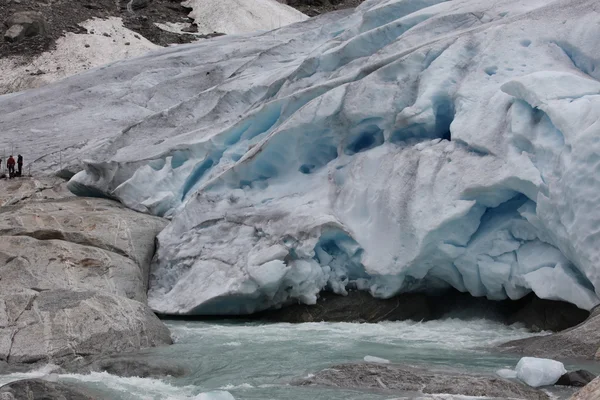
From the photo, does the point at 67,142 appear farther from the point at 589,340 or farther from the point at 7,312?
the point at 589,340

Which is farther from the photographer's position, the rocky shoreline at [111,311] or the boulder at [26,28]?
the boulder at [26,28]

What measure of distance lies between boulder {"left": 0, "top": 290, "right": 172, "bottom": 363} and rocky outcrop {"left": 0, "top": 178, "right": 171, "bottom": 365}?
0.01 metres

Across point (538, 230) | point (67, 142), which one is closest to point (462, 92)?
point (538, 230)

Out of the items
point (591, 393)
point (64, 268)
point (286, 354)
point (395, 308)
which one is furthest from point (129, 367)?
point (395, 308)

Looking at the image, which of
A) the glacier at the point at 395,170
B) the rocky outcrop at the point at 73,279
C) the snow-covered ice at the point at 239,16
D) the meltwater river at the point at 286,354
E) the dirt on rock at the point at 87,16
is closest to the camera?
the meltwater river at the point at 286,354

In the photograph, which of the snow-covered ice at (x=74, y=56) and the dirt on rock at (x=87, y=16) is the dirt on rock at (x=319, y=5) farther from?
the snow-covered ice at (x=74, y=56)

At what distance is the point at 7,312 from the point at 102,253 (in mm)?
2851

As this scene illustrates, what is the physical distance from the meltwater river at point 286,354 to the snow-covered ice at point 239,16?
24140 millimetres

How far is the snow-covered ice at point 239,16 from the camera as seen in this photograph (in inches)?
1340

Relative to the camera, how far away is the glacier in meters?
10.1

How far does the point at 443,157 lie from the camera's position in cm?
1124

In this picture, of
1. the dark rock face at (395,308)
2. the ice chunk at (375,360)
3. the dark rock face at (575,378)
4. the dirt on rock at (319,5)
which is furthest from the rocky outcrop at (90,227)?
the dirt on rock at (319,5)

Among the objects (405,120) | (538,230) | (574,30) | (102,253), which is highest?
(574,30)

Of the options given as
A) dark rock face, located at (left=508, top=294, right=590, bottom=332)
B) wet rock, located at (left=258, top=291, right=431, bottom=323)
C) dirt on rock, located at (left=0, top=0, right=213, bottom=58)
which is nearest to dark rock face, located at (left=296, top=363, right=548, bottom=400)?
dark rock face, located at (left=508, top=294, right=590, bottom=332)
